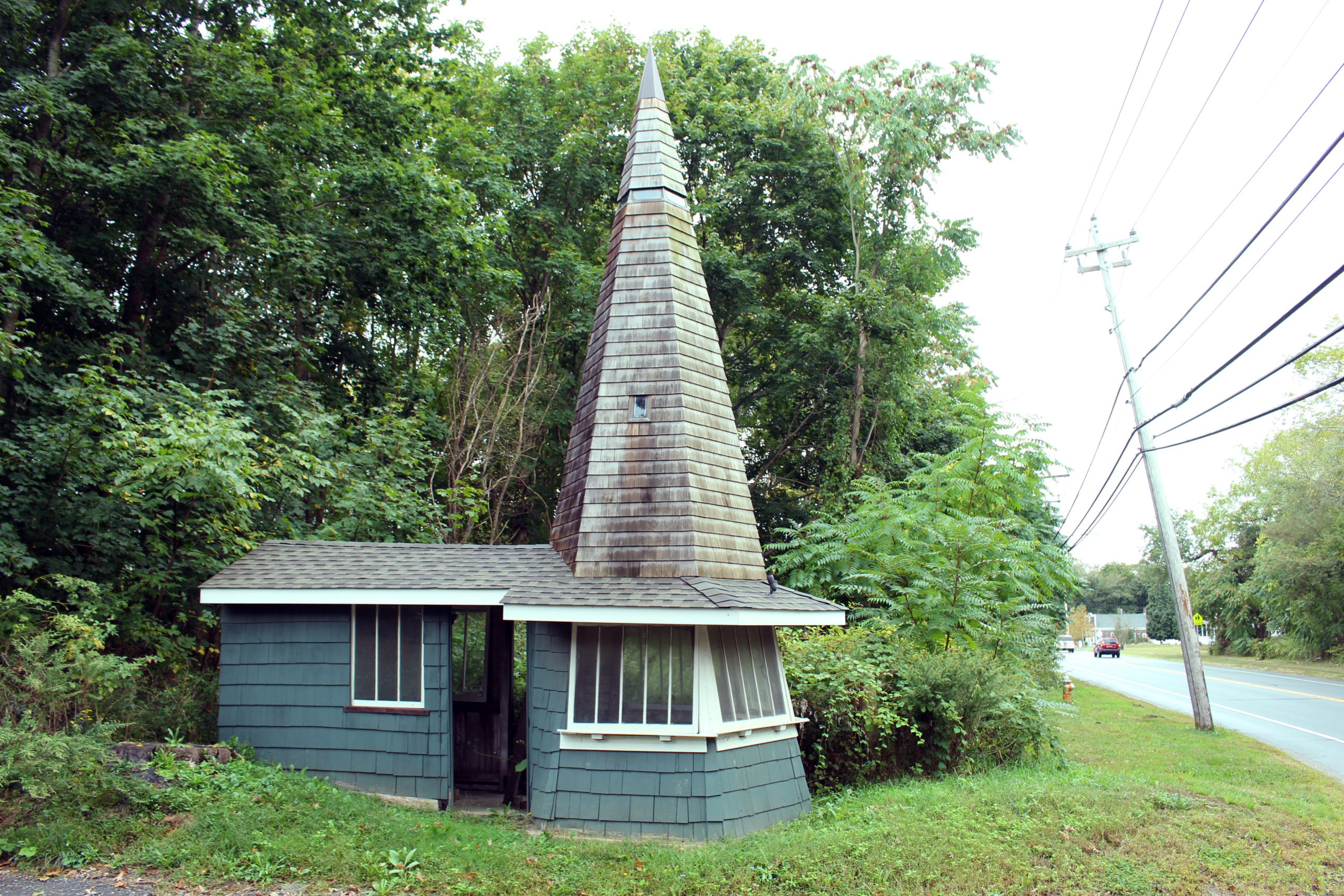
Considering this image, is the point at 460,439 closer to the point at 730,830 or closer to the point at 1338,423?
the point at 730,830

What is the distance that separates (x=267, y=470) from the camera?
438 inches

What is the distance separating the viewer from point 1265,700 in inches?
785

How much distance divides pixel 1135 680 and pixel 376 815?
28798 millimetres

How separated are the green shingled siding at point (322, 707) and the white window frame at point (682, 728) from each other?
5.09ft

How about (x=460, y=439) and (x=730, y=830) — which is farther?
(x=460, y=439)

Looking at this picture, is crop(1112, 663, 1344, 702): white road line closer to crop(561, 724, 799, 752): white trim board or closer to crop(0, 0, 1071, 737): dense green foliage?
crop(0, 0, 1071, 737): dense green foliage

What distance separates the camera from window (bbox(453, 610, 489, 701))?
32.6 ft

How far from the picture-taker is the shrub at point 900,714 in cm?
964

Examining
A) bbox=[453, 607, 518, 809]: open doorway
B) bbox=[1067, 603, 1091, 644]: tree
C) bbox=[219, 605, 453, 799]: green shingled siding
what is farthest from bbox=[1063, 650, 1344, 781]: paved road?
bbox=[1067, 603, 1091, 644]: tree

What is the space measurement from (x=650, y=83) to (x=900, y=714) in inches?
359

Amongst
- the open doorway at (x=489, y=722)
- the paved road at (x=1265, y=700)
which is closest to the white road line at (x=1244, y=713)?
the paved road at (x=1265, y=700)

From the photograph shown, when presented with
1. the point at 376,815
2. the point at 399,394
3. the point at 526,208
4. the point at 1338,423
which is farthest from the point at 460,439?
the point at 1338,423

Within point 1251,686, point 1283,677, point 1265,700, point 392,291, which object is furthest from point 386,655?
point 1283,677

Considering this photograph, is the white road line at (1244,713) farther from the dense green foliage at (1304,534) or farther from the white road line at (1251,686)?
the dense green foliage at (1304,534)
